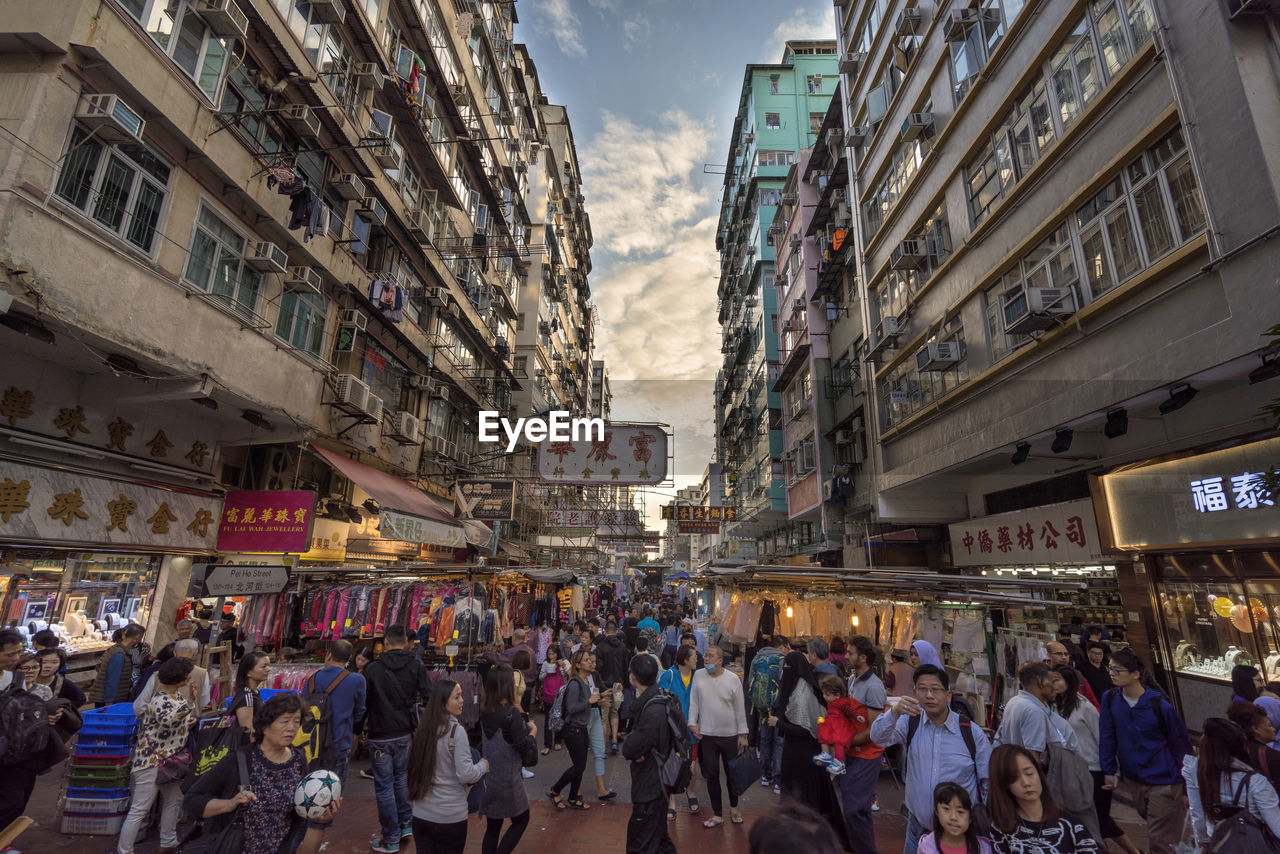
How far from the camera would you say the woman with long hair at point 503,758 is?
4.59 meters

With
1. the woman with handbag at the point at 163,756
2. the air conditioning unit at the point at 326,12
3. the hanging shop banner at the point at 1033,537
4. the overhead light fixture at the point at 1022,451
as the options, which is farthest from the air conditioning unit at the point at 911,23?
the woman with handbag at the point at 163,756

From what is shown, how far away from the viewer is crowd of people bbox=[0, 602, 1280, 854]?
3307 mm

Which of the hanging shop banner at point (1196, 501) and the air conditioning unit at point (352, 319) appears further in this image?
the air conditioning unit at point (352, 319)

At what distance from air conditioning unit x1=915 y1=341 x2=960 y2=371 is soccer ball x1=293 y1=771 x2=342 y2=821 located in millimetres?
12171

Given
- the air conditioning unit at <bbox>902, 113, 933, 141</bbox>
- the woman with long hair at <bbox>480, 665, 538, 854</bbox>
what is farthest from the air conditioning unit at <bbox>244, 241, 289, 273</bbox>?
the air conditioning unit at <bbox>902, 113, 933, 141</bbox>

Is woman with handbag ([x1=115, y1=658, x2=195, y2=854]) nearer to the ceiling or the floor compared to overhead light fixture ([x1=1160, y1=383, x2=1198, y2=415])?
nearer to the floor

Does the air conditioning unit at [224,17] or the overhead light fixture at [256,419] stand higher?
the air conditioning unit at [224,17]

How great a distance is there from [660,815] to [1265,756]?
408cm

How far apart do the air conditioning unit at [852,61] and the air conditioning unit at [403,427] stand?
57.2ft

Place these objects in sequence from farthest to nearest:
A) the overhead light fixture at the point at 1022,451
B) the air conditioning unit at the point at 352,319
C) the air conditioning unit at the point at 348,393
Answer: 1. the air conditioning unit at the point at 352,319
2. the air conditioning unit at the point at 348,393
3. the overhead light fixture at the point at 1022,451

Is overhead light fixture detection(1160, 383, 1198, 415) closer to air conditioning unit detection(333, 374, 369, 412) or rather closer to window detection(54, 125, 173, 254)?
air conditioning unit detection(333, 374, 369, 412)

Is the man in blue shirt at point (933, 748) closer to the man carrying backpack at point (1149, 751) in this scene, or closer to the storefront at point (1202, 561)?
the man carrying backpack at point (1149, 751)

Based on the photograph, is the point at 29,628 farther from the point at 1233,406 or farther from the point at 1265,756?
the point at 1233,406

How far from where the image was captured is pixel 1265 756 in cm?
373
